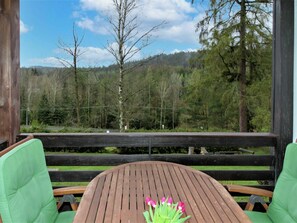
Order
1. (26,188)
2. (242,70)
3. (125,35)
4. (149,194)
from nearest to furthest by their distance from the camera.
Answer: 1. (26,188)
2. (149,194)
3. (242,70)
4. (125,35)

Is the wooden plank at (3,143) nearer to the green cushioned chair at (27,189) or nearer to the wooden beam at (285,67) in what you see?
the green cushioned chair at (27,189)

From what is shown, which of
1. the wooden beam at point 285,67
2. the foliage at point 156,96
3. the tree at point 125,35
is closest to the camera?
the wooden beam at point 285,67

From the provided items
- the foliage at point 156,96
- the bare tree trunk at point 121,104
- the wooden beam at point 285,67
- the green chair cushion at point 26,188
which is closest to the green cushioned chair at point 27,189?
the green chair cushion at point 26,188

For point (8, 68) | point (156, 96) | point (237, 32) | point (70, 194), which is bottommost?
point (70, 194)

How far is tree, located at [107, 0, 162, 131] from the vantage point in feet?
17.5

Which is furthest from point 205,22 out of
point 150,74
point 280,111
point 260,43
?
point 280,111

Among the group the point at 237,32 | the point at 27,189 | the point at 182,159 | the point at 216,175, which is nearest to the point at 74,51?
the point at 237,32

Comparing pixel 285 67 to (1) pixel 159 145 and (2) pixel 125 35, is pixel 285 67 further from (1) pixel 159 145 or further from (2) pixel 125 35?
(2) pixel 125 35

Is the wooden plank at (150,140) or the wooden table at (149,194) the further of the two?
the wooden plank at (150,140)

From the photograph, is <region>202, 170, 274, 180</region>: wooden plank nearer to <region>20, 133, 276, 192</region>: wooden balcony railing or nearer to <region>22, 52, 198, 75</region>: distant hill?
<region>20, 133, 276, 192</region>: wooden balcony railing

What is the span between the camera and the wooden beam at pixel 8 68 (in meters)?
2.47

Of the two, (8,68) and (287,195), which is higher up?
(8,68)

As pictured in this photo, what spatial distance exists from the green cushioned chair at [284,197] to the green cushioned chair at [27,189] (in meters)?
1.09

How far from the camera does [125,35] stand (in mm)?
5488
